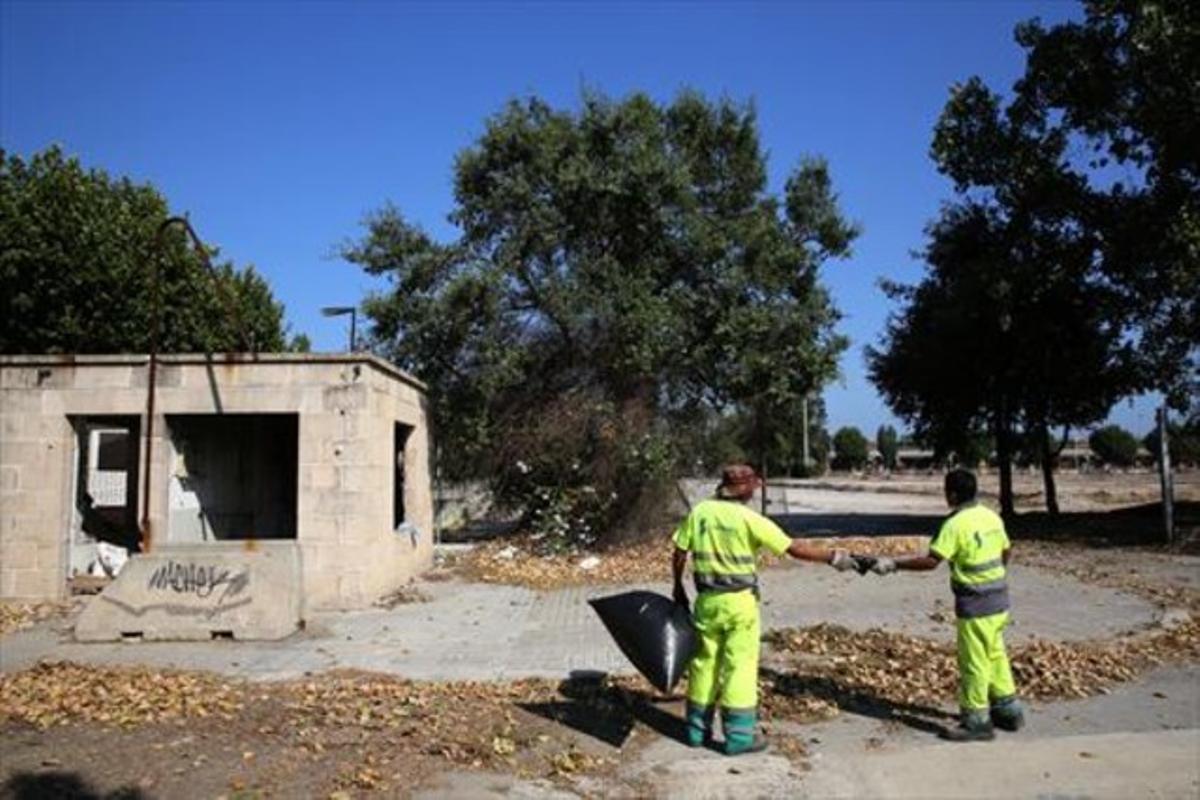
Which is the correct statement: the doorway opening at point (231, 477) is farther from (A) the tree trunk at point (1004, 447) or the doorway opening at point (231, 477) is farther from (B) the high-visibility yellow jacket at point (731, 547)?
(A) the tree trunk at point (1004, 447)

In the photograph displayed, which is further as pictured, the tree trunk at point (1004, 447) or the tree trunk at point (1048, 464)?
the tree trunk at point (1048, 464)

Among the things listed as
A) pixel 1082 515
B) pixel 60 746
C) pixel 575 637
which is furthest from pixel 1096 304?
pixel 60 746

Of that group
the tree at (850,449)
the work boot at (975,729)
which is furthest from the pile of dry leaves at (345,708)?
the tree at (850,449)

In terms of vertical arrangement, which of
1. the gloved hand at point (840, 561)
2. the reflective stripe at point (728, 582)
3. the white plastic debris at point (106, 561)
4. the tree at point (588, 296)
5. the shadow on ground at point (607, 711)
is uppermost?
the tree at point (588, 296)

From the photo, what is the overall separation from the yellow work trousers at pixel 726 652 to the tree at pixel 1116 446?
337 feet

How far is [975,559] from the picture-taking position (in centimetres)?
712

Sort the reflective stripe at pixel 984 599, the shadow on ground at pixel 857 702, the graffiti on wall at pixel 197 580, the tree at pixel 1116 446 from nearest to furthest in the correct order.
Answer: the reflective stripe at pixel 984 599 → the shadow on ground at pixel 857 702 → the graffiti on wall at pixel 197 580 → the tree at pixel 1116 446

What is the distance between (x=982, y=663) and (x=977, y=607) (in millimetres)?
352

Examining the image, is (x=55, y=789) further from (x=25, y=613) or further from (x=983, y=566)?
(x=25, y=613)

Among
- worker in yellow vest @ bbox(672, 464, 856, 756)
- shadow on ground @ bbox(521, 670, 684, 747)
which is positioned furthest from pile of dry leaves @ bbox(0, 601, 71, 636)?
worker in yellow vest @ bbox(672, 464, 856, 756)

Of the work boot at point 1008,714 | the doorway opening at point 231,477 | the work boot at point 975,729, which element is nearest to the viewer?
the work boot at point 975,729

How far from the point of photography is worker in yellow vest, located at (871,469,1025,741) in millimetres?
7000

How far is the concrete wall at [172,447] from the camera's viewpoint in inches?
548

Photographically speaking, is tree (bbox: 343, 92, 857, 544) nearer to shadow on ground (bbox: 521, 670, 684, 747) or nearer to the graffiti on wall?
the graffiti on wall
